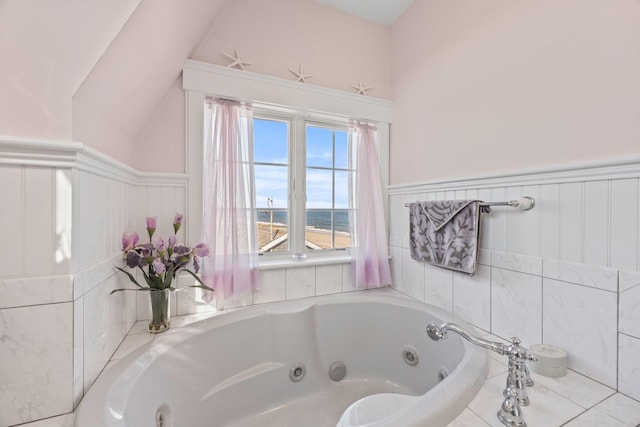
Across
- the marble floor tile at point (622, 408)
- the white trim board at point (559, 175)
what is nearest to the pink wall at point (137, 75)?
the white trim board at point (559, 175)

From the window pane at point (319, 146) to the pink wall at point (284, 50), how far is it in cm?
32

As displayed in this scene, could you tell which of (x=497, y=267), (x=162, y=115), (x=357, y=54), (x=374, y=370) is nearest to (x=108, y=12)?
(x=162, y=115)

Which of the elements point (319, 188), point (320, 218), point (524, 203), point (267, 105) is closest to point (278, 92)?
point (267, 105)

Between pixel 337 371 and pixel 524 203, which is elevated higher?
pixel 524 203

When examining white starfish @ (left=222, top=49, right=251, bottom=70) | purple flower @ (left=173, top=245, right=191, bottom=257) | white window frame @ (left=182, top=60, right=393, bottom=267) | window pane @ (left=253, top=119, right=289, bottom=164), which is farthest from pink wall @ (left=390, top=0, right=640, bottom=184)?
purple flower @ (left=173, top=245, right=191, bottom=257)

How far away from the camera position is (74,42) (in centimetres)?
75

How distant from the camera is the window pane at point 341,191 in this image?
6.63 feet

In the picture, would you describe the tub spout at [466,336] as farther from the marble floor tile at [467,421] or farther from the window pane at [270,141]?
the window pane at [270,141]

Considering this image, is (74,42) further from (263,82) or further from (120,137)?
(263,82)

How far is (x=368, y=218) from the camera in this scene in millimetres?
1927

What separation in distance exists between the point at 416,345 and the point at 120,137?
6.05ft

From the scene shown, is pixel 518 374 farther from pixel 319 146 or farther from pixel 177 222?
pixel 319 146

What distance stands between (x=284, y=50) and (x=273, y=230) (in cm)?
121

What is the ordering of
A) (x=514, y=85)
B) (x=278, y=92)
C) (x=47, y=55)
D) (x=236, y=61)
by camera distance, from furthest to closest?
1. (x=278, y=92)
2. (x=236, y=61)
3. (x=514, y=85)
4. (x=47, y=55)
